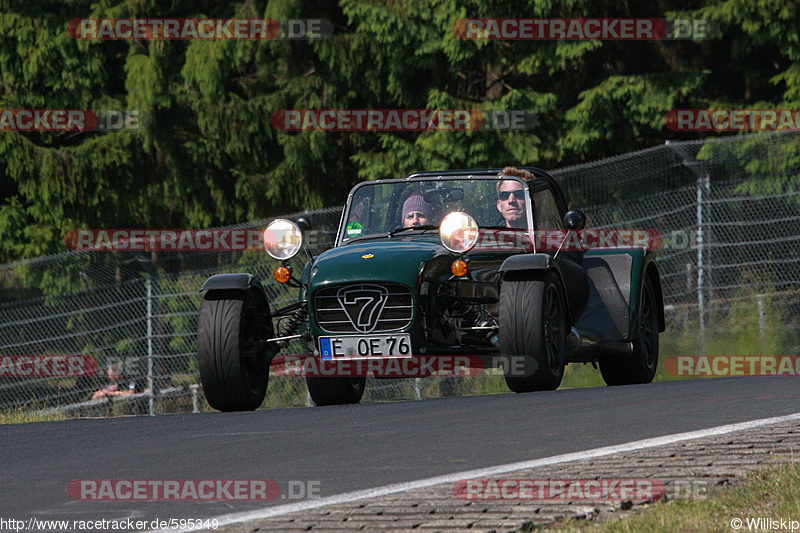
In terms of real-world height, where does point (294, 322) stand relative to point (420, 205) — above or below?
below

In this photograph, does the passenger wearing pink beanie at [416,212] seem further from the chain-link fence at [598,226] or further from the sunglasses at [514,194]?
the chain-link fence at [598,226]

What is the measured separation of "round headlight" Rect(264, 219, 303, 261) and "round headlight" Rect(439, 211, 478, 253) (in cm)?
116

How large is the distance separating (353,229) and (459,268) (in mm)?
1459

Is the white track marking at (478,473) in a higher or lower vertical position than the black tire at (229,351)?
lower

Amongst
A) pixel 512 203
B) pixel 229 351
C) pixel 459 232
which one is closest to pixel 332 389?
pixel 229 351

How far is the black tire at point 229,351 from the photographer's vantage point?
29.0 feet

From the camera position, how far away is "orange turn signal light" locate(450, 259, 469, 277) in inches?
350

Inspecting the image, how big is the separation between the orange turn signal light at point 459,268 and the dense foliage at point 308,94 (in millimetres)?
10532

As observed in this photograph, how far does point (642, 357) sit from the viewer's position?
34.7ft

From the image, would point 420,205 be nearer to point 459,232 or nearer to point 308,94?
point 459,232

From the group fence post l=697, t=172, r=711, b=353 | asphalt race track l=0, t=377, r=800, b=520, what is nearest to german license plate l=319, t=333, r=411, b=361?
asphalt race track l=0, t=377, r=800, b=520

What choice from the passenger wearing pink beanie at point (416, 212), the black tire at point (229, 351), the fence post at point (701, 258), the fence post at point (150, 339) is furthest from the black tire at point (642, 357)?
the fence post at point (150, 339)

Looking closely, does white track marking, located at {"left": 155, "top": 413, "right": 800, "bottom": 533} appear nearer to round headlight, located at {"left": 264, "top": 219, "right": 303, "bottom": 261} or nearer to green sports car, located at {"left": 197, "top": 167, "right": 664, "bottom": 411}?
green sports car, located at {"left": 197, "top": 167, "right": 664, "bottom": 411}

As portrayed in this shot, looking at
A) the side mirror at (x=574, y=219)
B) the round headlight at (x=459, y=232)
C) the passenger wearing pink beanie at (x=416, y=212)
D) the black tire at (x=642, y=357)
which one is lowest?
the black tire at (x=642, y=357)
